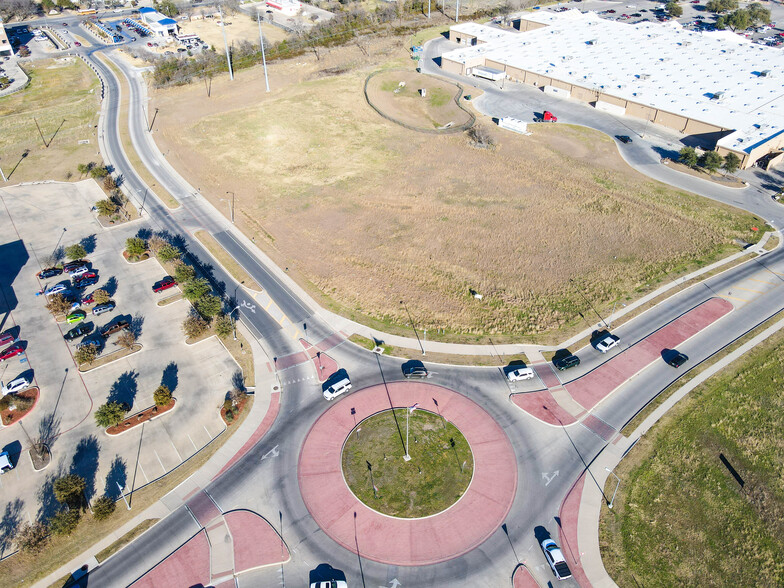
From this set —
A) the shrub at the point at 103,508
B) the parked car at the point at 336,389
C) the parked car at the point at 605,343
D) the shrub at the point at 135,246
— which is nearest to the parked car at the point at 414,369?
the parked car at the point at 336,389

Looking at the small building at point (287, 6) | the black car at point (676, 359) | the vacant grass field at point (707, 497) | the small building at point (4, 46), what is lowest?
the vacant grass field at point (707, 497)

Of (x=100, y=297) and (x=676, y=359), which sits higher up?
(x=100, y=297)

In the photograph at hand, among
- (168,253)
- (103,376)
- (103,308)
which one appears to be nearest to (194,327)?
(103,376)

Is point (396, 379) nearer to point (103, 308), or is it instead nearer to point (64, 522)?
point (64, 522)

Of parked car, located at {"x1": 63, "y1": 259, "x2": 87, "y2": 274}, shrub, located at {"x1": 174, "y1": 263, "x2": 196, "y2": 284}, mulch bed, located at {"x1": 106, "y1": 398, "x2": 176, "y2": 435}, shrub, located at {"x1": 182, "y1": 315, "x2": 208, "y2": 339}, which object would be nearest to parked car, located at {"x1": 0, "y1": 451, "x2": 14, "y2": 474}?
mulch bed, located at {"x1": 106, "y1": 398, "x2": 176, "y2": 435}

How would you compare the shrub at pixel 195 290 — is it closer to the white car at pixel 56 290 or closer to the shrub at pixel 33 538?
the white car at pixel 56 290

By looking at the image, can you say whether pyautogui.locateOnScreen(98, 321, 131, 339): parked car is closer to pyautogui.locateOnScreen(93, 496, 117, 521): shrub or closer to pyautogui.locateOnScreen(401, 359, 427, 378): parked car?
pyautogui.locateOnScreen(93, 496, 117, 521): shrub
